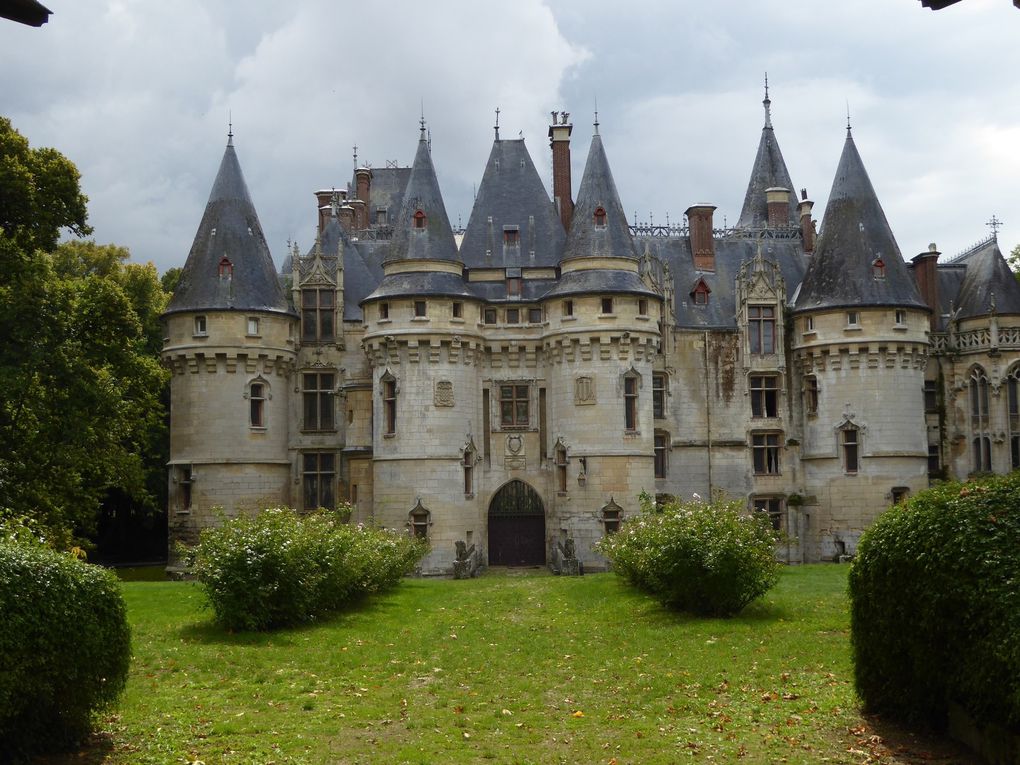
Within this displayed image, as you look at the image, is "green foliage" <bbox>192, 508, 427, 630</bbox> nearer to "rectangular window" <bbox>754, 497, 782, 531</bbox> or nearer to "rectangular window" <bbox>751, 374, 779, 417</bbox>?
"rectangular window" <bbox>754, 497, 782, 531</bbox>

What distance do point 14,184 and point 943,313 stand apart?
3404 cm

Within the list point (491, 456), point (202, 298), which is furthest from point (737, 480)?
point (202, 298)

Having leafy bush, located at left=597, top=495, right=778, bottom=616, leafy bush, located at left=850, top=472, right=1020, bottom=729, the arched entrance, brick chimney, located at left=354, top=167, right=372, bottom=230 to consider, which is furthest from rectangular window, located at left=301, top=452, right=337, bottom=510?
leafy bush, located at left=850, top=472, right=1020, bottom=729

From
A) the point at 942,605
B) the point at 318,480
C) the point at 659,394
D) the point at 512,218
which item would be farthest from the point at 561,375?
the point at 942,605

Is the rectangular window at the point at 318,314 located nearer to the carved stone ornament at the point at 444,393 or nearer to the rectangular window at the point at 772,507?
the carved stone ornament at the point at 444,393

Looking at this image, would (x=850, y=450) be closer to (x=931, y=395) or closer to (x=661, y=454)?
(x=931, y=395)

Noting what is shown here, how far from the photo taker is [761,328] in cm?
4275

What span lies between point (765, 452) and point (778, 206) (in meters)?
13.1

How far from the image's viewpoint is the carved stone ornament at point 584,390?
38406mm

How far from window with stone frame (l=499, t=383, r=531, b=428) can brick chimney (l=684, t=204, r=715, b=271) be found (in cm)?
→ 948

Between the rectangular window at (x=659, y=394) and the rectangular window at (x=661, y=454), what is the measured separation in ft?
2.44

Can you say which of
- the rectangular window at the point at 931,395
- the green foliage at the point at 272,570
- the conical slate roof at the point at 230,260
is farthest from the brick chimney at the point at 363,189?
the green foliage at the point at 272,570

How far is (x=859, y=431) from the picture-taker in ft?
133

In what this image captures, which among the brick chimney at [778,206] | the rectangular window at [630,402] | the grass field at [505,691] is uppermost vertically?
the brick chimney at [778,206]
